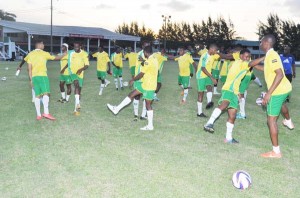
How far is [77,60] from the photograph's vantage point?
1091cm

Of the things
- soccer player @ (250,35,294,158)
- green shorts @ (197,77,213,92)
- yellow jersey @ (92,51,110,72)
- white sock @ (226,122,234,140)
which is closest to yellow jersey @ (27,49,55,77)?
green shorts @ (197,77,213,92)

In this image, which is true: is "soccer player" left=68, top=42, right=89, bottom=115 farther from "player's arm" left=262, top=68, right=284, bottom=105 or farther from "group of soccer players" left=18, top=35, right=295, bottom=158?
"player's arm" left=262, top=68, right=284, bottom=105

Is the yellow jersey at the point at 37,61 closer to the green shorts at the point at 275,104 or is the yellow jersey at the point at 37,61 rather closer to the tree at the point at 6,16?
the green shorts at the point at 275,104

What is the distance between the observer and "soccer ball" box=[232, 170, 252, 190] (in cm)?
491

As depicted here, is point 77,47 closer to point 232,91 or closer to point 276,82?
point 232,91

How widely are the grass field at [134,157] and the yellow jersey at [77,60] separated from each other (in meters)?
1.42

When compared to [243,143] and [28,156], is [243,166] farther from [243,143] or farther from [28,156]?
[28,156]

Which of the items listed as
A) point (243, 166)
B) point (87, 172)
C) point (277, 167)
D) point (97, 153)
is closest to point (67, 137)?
point (97, 153)

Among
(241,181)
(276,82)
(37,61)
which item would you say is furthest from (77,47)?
(241,181)

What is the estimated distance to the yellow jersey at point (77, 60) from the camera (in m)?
10.8

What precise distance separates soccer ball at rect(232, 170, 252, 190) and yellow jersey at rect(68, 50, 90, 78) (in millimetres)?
6940

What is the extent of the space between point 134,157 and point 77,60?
5.57m

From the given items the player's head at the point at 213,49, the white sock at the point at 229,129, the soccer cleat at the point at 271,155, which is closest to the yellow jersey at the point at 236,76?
the white sock at the point at 229,129

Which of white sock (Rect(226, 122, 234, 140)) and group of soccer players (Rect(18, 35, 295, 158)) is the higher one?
group of soccer players (Rect(18, 35, 295, 158))
